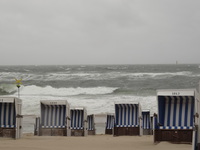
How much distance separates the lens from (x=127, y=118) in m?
15.2

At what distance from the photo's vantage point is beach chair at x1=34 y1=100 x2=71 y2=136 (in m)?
14.6

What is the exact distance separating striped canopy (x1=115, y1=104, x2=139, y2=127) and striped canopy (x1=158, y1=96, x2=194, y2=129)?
4376 mm

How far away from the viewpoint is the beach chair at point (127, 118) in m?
15.1

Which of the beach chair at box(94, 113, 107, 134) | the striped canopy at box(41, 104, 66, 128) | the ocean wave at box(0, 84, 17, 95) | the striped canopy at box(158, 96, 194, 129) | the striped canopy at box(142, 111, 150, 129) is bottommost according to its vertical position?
the beach chair at box(94, 113, 107, 134)

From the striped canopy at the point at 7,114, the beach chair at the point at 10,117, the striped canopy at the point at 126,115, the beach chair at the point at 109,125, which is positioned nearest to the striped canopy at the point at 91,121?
the beach chair at the point at 109,125

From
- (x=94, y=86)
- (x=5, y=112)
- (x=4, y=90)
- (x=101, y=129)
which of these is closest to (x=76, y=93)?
(x=94, y=86)

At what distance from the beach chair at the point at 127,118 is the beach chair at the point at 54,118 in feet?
5.94

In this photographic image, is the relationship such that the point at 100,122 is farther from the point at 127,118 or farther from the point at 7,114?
the point at 7,114

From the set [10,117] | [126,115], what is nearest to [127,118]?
[126,115]

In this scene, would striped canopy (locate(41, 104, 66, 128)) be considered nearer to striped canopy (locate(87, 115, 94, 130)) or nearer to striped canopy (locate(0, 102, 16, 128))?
striped canopy (locate(0, 102, 16, 128))

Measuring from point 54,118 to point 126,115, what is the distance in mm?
2596

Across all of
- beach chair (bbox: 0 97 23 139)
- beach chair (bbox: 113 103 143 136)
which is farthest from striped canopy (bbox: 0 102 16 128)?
beach chair (bbox: 113 103 143 136)

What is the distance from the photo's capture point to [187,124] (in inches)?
415

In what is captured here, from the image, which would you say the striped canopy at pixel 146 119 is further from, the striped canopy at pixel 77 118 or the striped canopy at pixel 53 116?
the striped canopy at pixel 53 116
